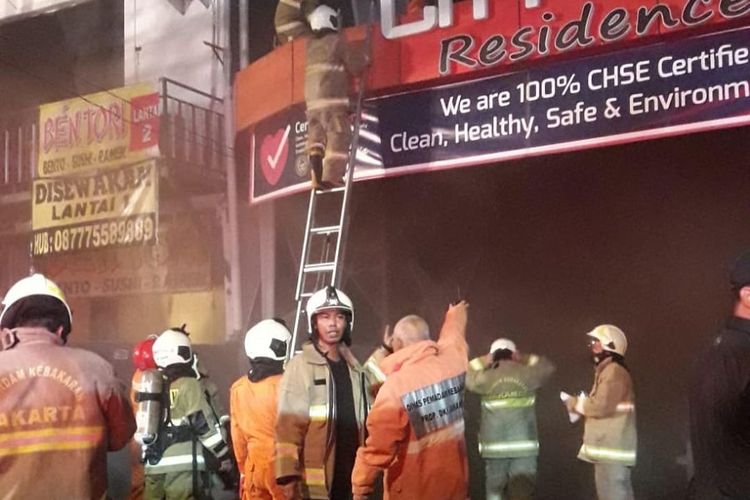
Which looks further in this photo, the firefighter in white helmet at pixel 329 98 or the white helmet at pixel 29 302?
the firefighter in white helmet at pixel 329 98

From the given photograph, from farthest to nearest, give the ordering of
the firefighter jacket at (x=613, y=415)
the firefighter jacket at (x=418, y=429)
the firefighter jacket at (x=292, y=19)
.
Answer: the firefighter jacket at (x=292, y=19) < the firefighter jacket at (x=613, y=415) < the firefighter jacket at (x=418, y=429)

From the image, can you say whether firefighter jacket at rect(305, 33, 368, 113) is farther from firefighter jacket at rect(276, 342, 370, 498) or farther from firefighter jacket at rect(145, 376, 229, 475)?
firefighter jacket at rect(276, 342, 370, 498)

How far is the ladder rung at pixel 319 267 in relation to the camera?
5.85 metres

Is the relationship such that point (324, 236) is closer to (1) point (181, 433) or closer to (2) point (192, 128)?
(2) point (192, 128)

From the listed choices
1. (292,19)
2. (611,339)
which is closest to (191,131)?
(292,19)

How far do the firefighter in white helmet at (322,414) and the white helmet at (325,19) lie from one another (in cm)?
269

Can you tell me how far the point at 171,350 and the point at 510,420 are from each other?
2134mm

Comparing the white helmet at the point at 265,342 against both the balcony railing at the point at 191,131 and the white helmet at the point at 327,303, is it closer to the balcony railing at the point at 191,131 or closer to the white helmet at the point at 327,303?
the white helmet at the point at 327,303

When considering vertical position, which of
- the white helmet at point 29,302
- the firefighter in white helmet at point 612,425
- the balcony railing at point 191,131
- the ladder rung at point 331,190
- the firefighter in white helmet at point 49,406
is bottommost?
the firefighter in white helmet at point 612,425

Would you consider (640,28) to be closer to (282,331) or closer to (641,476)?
(282,331)

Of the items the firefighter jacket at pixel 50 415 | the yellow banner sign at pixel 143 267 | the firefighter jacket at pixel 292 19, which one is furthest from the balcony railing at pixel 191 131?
the firefighter jacket at pixel 50 415

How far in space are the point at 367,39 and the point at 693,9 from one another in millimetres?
2080

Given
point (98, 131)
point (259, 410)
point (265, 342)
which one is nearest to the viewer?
point (259, 410)

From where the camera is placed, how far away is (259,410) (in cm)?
432
